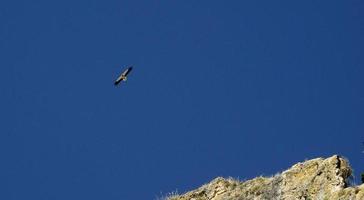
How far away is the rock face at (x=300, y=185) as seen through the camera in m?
22.9

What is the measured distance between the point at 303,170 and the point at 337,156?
1399mm

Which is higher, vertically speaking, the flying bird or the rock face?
the flying bird

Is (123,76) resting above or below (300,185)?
above

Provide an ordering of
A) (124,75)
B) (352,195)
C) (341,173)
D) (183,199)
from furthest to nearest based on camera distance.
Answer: (124,75) → (183,199) → (341,173) → (352,195)

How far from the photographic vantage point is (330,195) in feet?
74.5

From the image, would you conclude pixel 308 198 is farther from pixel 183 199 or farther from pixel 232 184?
pixel 183 199

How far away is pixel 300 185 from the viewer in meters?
24.6

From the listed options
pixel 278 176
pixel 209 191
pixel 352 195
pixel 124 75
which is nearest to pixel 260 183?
pixel 278 176

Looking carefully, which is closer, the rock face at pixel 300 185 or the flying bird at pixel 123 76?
the rock face at pixel 300 185

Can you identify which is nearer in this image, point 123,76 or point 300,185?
point 300,185

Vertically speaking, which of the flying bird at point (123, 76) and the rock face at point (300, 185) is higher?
the flying bird at point (123, 76)

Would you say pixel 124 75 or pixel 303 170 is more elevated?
pixel 124 75

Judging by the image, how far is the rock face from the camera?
75.0 feet

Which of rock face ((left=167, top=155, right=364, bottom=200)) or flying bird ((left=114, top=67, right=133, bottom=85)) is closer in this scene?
rock face ((left=167, top=155, right=364, bottom=200))
